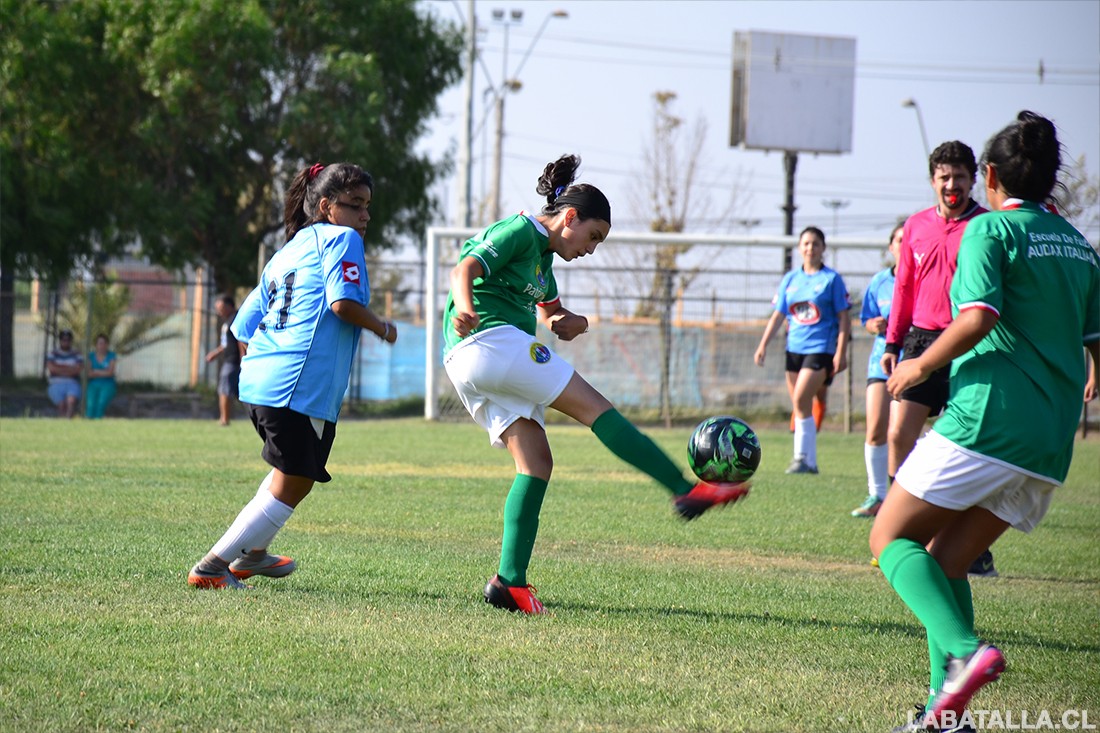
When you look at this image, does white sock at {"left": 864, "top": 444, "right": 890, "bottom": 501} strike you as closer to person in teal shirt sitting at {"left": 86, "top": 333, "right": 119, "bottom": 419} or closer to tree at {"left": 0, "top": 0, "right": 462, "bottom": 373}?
person in teal shirt sitting at {"left": 86, "top": 333, "right": 119, "bottom": 419}

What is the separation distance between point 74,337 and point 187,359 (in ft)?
10.6

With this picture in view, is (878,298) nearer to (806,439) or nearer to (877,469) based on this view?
(877,469)

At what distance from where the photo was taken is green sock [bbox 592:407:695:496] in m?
4.95

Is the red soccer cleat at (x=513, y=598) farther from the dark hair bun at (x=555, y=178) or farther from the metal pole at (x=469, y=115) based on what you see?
the metal pole at (x=469, y=115)

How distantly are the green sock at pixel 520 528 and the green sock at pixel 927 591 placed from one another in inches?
72.9

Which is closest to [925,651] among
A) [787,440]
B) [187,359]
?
[787,440]

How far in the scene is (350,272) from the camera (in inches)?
199

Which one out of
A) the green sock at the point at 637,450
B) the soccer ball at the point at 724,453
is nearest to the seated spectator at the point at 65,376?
the green sock at the point at 637,450

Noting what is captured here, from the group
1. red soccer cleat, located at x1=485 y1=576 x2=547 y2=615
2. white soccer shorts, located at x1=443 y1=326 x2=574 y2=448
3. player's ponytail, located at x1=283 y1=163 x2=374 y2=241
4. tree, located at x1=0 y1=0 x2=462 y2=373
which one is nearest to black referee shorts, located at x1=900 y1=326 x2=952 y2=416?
white soccer shorts, located at x1=443 y1=326 x2=574 y2=448

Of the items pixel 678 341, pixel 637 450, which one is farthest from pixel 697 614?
pixel 678 341

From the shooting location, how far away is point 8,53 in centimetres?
2316

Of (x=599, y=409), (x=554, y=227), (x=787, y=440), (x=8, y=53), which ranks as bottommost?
(x=787, y=440)

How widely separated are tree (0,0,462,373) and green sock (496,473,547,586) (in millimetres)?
20063

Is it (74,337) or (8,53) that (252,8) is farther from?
(74,337)
